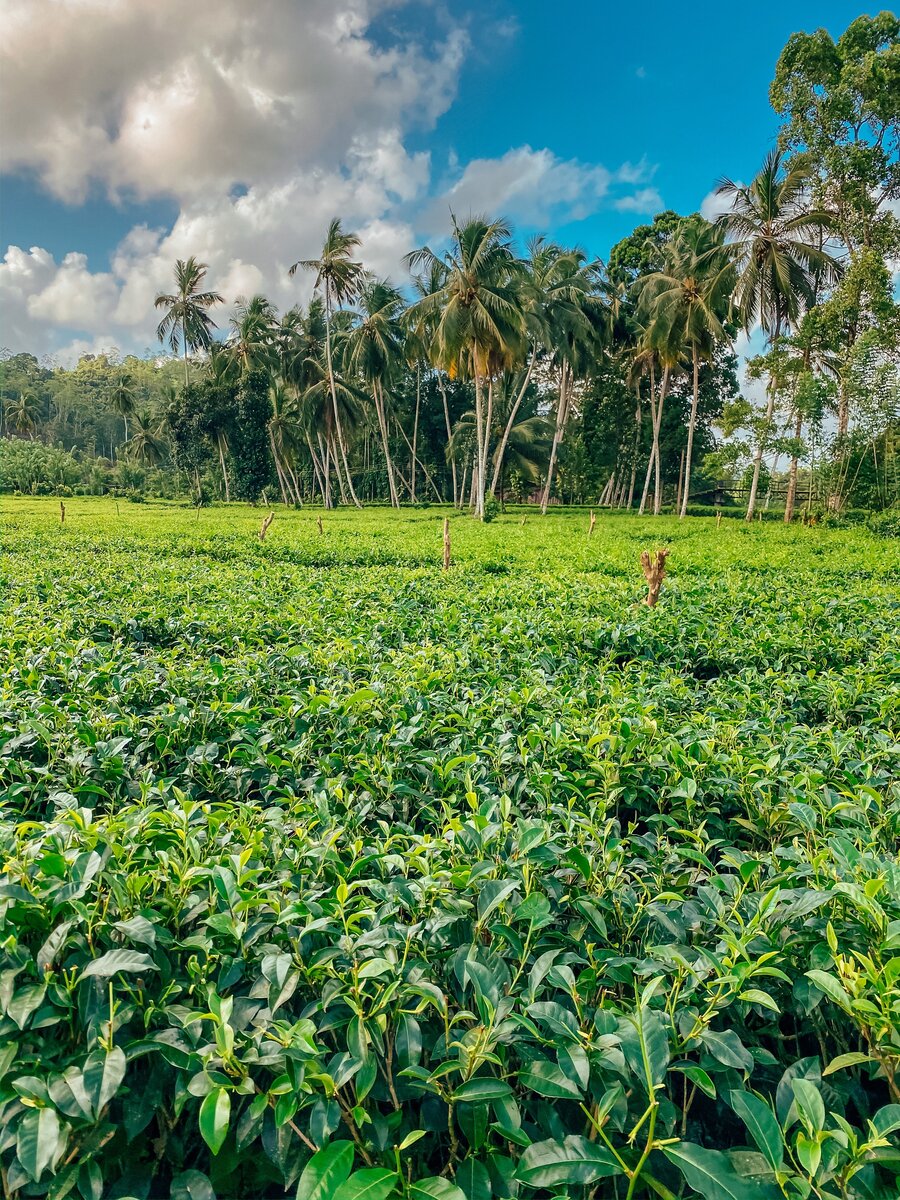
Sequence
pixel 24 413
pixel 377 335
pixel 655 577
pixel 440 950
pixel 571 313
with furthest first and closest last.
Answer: pixel 24 413 < pixel 377 335 < pixel 571 313 < pixel 655 577 < pixel 440 950

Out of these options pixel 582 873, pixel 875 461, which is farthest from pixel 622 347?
pixel 582 873

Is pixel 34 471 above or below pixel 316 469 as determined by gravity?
below

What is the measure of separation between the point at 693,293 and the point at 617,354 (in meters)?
8.20

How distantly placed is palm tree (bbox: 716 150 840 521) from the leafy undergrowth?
23.6m

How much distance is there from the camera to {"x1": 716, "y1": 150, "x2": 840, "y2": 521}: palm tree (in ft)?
71.8

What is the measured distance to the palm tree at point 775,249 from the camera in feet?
71.8

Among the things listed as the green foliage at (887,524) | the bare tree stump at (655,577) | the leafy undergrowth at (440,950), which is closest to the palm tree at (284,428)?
the green foliage at (887,524)

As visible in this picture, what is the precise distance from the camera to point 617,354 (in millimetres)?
33500

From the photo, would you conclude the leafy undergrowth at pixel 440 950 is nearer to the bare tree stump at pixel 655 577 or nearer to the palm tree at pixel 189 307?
the bare tree stump at pixel 655 577

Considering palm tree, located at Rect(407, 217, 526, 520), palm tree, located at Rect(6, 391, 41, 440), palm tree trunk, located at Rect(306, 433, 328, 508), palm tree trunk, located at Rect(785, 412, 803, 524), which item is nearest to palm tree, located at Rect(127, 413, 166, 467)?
palm tree trunk, located at Rect(306, 433, 328, 508)

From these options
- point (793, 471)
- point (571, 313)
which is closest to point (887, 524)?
point (793, 471)

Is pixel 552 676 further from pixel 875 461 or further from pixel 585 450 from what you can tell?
pixel 585 450

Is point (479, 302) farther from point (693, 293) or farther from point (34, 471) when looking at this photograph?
point (34, 471)

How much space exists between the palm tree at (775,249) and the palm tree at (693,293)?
0.90m
